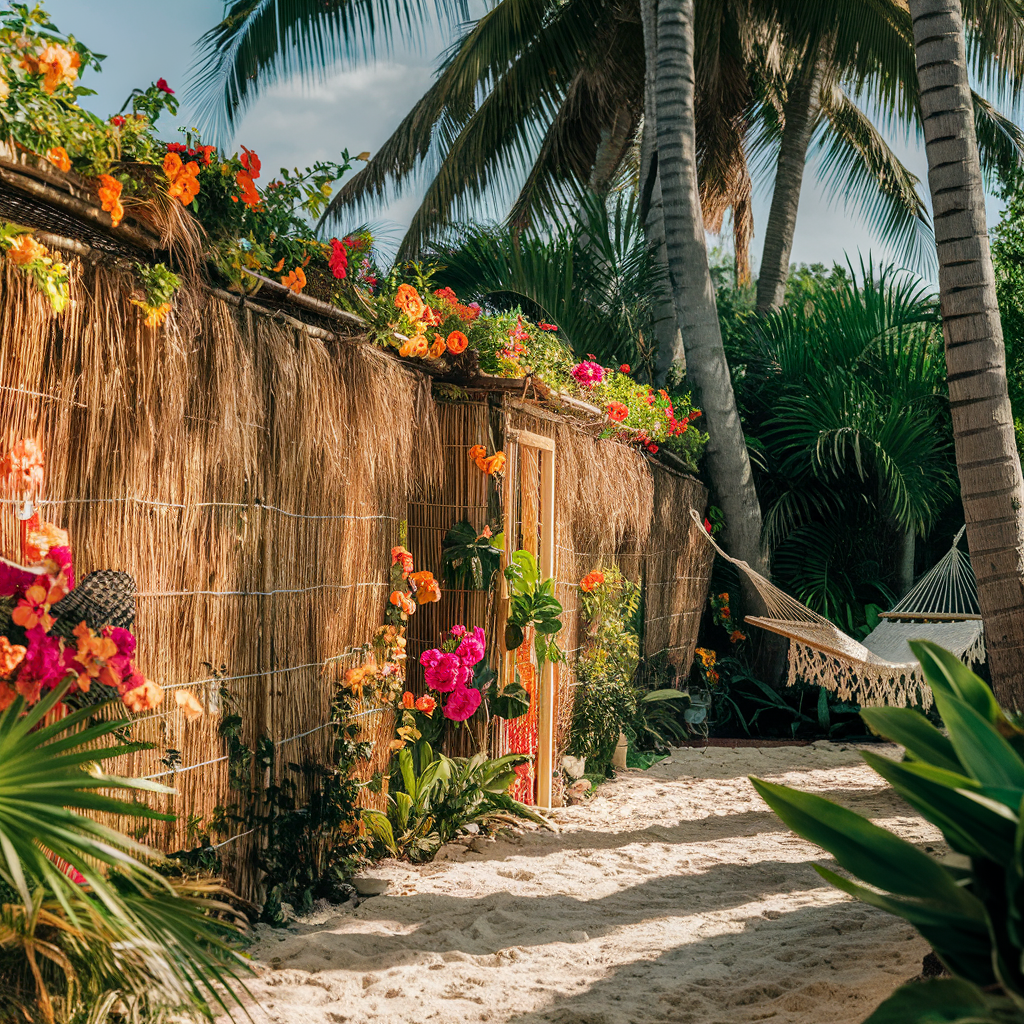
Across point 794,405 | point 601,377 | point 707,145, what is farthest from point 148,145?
point 707,145

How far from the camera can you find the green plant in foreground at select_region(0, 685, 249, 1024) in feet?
4.76

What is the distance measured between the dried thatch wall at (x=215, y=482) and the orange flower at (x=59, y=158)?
Result: 21 centimetres

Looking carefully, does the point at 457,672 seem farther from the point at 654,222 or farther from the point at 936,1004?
the point at 654,222

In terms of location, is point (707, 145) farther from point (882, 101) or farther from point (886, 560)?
point (886, 560)

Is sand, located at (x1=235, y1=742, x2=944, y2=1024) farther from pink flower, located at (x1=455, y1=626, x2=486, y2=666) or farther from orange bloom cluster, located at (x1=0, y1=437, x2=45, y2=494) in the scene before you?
orange bloom cluster, located at (x1=0, y1=437, x2=45, y2=494)

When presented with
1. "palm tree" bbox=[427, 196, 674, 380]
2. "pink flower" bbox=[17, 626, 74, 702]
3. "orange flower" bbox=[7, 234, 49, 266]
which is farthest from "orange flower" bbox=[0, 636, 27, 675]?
"palm tree" bbox=[427, 196, 674, 380]

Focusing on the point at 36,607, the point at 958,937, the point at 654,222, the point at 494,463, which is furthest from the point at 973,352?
the point at 654,222

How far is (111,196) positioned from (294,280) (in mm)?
870

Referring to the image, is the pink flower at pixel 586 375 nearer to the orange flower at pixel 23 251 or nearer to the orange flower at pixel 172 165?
the orange flower at pixel 172 165

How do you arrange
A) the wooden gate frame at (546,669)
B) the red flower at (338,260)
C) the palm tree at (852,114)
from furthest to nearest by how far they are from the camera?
the palm tree at (852,114), the wooden gate frame at (546,669), the red flower at (338,260)

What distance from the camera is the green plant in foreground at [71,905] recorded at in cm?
145

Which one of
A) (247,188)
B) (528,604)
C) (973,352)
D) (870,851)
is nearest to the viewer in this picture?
(870,851)

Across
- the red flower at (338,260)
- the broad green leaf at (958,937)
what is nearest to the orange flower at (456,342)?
the red flower at (338,260)

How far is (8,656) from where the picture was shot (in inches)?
69.4
